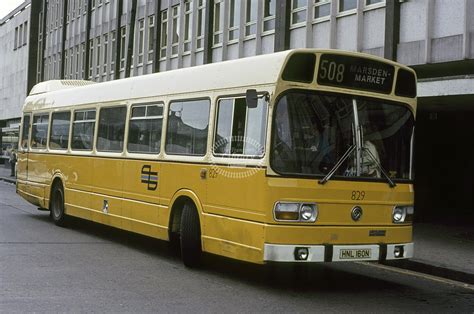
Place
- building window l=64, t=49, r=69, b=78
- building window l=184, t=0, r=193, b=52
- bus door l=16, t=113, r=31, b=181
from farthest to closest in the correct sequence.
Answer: building window l=64, t=49, r=69, b=78
building window l=184, t=0, r=193, b=52
bus door l=16, t=113, r=31, b=181

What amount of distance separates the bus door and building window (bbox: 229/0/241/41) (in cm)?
959

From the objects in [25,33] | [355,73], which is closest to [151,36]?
[355,73]

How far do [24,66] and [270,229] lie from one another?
2187 inches

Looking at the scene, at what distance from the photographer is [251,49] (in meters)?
24.1

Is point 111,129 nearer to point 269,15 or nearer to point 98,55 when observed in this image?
point 269,15

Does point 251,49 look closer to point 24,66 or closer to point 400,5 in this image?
point 400,5

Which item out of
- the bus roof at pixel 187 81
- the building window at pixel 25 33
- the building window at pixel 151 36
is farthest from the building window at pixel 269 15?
the building window at pixel 25 33

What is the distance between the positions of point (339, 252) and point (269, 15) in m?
15.9

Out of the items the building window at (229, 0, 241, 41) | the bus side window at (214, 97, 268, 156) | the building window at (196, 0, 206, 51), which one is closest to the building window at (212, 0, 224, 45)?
the building window at (229, 0, 241, 41)

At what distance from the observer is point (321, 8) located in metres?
20.3

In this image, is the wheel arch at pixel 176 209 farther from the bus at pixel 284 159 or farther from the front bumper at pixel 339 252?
the front bumper at pixel 339 252

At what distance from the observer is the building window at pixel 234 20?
25438mm

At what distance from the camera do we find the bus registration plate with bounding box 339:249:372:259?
8438 millimetres

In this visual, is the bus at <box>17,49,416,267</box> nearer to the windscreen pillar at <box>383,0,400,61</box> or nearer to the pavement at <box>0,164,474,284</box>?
the pavement at <box>0,164,474,284</box>
